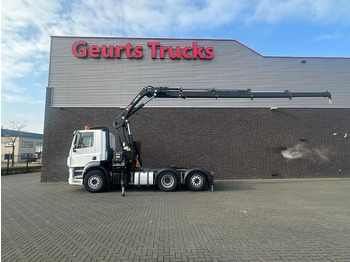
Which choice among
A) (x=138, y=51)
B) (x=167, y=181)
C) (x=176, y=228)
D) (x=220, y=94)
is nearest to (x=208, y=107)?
(x=220, y=94)

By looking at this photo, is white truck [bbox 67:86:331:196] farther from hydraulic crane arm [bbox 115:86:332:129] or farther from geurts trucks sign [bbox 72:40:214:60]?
geurts trucks sign [bbox 72:40:214:60]

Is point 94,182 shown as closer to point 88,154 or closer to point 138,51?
point 88,154

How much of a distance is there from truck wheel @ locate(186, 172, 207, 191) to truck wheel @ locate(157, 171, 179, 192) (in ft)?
1.83

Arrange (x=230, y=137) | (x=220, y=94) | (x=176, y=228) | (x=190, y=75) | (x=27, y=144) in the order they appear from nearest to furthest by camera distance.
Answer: (x=176, y=228)
(x=220, y=94)
(x=230, y=137)
(x=190, y=75)
(x=27, y=144)

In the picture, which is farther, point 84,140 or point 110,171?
point 84,140

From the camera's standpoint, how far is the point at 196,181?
36.3 ft

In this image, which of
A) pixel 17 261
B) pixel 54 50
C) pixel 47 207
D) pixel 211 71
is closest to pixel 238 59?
pixel 211 71

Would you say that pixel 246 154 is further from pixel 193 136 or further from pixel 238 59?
pixel 238 59

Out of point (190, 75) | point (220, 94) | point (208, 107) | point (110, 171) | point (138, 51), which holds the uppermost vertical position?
point (138, 51)

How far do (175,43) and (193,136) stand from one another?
623 cm

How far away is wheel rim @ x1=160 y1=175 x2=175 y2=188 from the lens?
10992 millimetres

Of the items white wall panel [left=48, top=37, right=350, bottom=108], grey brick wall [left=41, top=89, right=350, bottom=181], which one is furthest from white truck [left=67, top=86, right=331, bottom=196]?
white wall panel [left=48, top=37, right=350, bottom=108]

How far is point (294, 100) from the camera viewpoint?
52.5ft

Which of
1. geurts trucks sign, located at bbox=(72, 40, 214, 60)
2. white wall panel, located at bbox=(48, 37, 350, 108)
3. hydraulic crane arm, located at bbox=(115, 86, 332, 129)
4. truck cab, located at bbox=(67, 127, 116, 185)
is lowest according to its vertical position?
truck cab, located at bbox=(67, 127, 116, 185)
